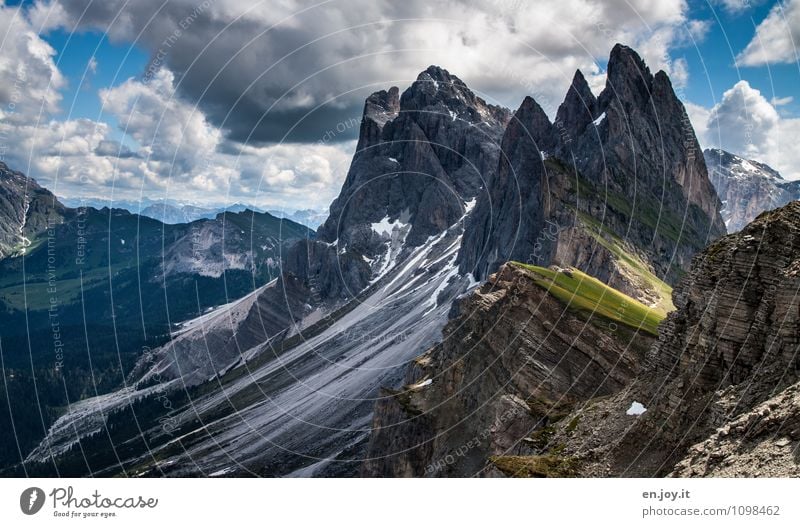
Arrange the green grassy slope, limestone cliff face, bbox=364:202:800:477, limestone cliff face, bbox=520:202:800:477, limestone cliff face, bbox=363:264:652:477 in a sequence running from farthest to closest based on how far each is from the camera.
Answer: the green grassy slope, limestone cliff face, bbox=363:264:652:477, limestone cliff face, bbox=364:202:800:477, limestone cliff face, bbox=520:202:800:477

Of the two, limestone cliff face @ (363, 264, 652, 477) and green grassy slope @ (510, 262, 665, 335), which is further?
green grassy slope @ (510, 262, 665, 335)

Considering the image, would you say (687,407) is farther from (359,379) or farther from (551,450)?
(359,379)

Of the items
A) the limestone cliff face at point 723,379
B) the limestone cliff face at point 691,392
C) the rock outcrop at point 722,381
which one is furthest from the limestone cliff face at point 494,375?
the limestone cliff face at point 723,379

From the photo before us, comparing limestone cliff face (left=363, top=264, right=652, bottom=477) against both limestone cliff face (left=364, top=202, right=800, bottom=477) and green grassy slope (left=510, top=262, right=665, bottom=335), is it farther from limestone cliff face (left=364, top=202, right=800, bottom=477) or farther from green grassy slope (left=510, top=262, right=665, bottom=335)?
green grassy slope (left=510, top=262, right=665, bottom=335)

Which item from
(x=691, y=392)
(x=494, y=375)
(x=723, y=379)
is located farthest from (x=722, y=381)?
(x=494, y=375)

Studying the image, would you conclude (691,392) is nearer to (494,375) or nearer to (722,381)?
(722,381)

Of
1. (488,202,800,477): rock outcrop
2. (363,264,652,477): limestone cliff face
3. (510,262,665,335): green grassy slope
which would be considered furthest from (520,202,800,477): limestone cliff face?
(510,262,665,335): green grassy slope

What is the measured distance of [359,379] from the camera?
196m

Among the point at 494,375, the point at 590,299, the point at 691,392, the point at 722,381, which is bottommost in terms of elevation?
the point at 494,375

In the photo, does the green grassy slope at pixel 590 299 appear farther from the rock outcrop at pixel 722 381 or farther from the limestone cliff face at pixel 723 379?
the limestone cliff face at pixel 723 379

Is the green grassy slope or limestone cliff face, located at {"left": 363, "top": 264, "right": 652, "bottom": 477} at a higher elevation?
the green grassy slope

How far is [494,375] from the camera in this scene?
2975 inches

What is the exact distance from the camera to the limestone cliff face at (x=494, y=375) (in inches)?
2689

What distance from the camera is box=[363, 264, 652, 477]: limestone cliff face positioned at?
224ft
